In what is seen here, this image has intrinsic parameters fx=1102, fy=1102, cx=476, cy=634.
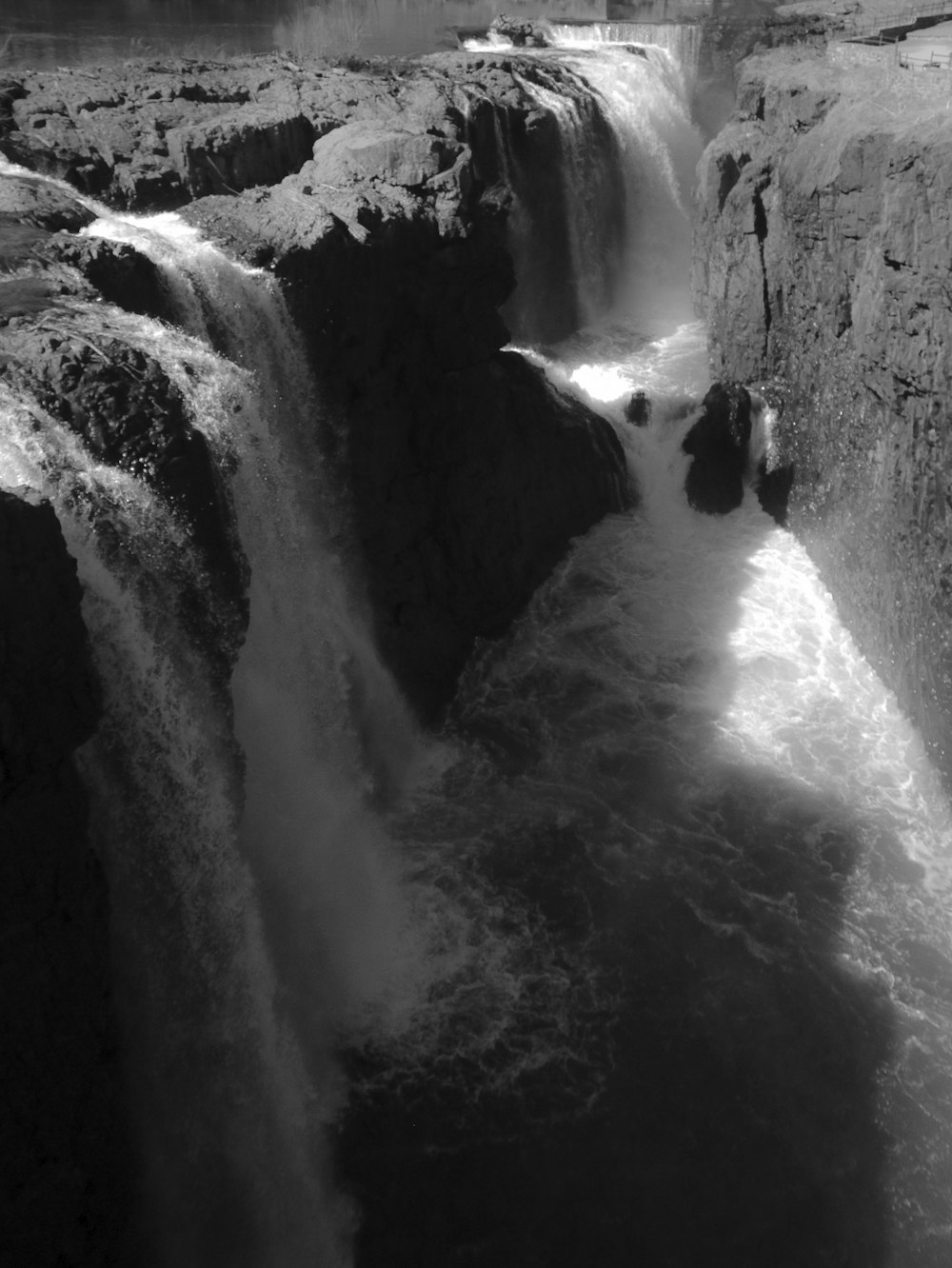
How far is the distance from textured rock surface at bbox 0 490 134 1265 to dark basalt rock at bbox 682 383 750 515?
1369cm

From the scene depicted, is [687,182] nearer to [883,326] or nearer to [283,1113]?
[883,326]

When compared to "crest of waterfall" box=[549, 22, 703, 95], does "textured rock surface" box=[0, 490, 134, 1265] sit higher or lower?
lower

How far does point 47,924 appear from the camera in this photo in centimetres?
793

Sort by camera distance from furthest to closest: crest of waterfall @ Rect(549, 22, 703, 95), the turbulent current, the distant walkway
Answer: crest of waterfall @ Rect(549, 22, 703, 95) < the distant walkway < the turbulent current

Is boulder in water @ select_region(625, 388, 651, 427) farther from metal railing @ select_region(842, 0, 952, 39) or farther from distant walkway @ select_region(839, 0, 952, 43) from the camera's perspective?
metal railing @ select_region(842, 0, 952, 39)

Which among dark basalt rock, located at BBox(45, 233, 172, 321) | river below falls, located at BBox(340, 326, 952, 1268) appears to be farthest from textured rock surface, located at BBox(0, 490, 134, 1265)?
dark basalt rock, located at BBox(45, 233, 172, 321)

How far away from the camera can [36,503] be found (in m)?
8.05

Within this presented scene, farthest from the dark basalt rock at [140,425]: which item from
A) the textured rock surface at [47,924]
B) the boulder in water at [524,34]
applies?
the boulder in water at [524,34]

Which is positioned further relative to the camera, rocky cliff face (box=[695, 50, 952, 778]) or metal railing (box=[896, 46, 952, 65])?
metal railing (box=[896, 46, 952, 65])

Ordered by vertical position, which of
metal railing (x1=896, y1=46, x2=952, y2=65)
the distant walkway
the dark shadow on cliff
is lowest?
the dark shadow on cliff

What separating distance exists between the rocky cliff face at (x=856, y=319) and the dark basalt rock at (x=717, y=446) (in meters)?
0.69

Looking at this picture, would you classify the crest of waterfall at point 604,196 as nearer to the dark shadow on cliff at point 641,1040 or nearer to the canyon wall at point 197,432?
the canyon wall at point 197,432

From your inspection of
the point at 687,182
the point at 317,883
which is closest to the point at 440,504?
the point at 317,883

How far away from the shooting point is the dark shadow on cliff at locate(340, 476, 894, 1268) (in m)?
9.93
